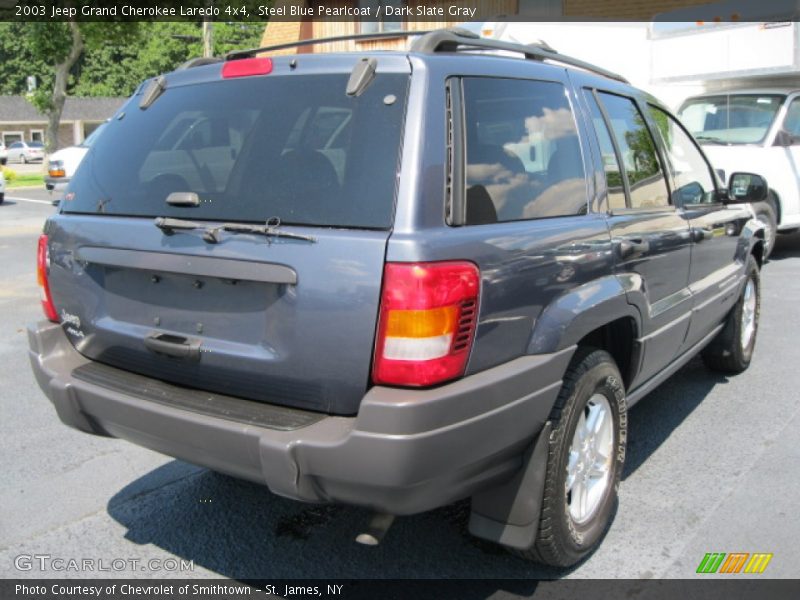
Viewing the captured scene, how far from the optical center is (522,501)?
112 inches

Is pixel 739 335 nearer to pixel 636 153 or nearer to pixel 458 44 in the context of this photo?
pixel 636 153

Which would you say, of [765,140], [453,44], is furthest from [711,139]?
[453,44]

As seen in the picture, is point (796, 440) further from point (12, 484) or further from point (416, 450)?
point (12, 484)

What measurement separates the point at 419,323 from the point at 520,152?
0.98m

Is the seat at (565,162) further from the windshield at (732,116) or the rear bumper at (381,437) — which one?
the windshield at (732,116)

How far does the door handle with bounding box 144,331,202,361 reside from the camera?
2793 millimetres

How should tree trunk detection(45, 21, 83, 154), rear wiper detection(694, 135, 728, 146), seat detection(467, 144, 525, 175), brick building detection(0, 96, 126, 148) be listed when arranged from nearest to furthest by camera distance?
seat detection(467, 144, 525, 175), rear wiper detection(694, 135, 728, 146), tree trunk detection(45, 21, 83, 154), brick building detection(0, 96, 126, 148)

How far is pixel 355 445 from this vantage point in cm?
240

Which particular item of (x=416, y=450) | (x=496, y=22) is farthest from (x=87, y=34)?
(x=416, y=450)

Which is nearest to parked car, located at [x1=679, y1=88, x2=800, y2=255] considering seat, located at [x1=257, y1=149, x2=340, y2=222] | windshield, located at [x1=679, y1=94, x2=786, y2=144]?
windshield, located at [x1=679, y1=94, x2=786, y2=144]

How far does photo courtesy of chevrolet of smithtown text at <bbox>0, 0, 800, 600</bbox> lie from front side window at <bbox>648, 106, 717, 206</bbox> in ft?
0.11

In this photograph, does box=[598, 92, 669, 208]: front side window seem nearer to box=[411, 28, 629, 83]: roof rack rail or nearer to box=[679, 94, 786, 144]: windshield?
box=[411, 28, 629, 83]: roof rack rail

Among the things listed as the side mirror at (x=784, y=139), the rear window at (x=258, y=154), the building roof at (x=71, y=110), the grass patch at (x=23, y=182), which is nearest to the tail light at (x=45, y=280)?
the rear window at (x=258, y=154)

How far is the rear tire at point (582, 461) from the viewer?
292 centimetres
